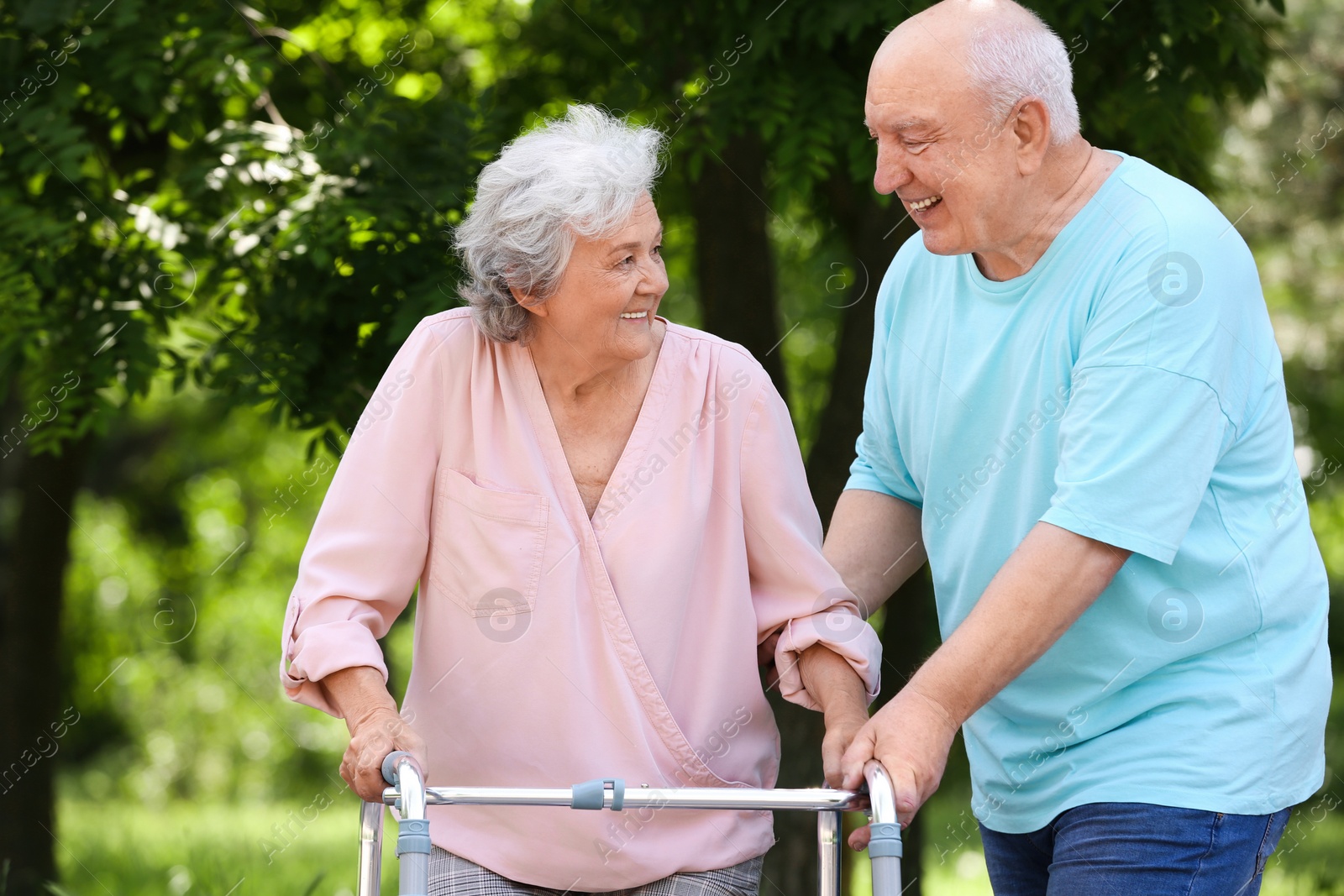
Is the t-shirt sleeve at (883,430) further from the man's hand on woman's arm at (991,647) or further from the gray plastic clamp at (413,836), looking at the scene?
the gray plastic clamp at (413,836)

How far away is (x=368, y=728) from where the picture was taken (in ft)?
6.95

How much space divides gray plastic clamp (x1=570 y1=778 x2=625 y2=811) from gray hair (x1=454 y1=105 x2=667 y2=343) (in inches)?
32.2

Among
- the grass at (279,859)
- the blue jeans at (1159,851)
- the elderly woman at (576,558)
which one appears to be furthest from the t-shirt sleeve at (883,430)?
the grass at (279,859)

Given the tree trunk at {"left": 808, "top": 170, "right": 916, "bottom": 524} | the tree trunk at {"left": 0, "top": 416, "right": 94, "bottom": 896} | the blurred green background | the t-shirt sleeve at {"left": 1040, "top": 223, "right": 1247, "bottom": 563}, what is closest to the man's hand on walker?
the t-shirt sleeve at {"left": 1040, "top": 223, "right": 1247, "bottom": 563}

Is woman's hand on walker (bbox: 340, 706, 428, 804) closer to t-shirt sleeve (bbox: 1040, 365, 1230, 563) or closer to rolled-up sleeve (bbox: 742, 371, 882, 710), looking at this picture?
rolled-up sleeve (bbox: 742, 371, 882, 710)

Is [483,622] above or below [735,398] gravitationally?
below

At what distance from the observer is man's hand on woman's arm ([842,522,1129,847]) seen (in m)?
1.96

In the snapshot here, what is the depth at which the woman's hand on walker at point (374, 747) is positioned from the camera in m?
2.07

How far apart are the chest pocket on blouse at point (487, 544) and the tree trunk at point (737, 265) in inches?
91.9

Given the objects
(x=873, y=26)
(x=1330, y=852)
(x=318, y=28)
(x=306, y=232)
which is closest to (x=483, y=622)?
(x=306, y=232)

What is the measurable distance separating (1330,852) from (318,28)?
6.48 metres

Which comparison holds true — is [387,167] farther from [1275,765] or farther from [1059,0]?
[1275,765]

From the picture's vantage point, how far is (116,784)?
17594 mm

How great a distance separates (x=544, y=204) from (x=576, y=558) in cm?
59
